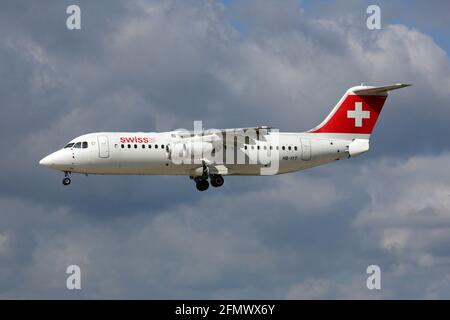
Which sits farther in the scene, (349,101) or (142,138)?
(349,101)

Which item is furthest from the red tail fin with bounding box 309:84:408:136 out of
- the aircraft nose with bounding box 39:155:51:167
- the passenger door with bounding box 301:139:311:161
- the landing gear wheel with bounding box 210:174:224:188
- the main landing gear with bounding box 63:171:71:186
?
the aircraft nose with bounding box 39:155:51:167

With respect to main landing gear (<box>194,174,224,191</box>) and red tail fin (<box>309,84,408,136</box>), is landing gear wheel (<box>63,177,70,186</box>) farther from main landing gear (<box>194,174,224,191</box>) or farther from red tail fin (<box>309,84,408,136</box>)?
red tail fin (<box>309,84,408,136</box>)

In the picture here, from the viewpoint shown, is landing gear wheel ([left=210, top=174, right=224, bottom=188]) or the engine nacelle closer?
landing gear wheel ([left=210, top=174, right=224, bottom=188])

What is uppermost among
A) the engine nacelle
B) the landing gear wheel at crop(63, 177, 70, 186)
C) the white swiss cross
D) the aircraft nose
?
the white swiss cross

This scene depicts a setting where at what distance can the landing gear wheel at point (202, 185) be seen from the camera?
2251 inches

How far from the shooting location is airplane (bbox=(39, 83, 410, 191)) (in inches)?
2115

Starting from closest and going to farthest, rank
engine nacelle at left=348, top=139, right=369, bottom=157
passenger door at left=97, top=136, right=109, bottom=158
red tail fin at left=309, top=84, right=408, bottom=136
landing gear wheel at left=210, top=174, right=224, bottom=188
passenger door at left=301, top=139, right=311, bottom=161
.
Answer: passenger door at left=97, top=136, right=109, bottom=158 → landing gear wheel at left=210, top=174, right=224, bottom=188 → passenger door at left=301, top=139, right=311, bottom=161 → engine nacelle at left=348, top=139, right=369, bottom=157 → red tail fin at left=309, top=84, right=408, bottom=136

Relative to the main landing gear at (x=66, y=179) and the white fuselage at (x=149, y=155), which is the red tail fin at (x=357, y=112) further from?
the main landing gear at (x=66, y=179)
